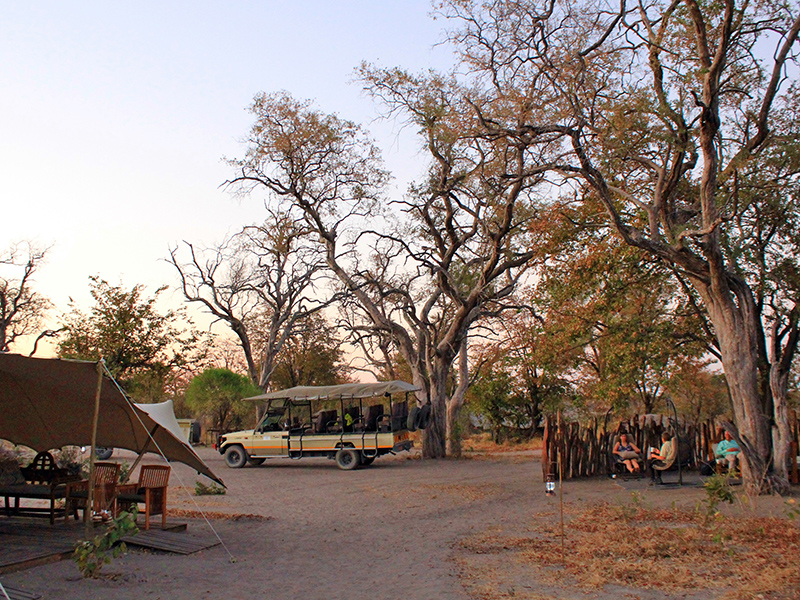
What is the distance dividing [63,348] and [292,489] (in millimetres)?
21952

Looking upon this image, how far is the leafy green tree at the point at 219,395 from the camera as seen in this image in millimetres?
36562

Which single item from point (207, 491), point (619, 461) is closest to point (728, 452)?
point (619, 461)

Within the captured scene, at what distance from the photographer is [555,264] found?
1650cm

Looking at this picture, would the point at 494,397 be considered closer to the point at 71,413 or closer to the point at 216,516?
the point at 216,516

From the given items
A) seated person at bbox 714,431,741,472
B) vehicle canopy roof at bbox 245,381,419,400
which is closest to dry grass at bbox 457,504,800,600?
seated person at bbox 714,431,741,472

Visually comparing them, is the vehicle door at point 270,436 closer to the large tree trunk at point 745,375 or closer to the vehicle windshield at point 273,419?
the vehicle windshield at point 273,419

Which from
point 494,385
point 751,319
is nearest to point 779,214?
point 751,319

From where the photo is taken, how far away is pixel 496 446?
3553 cm

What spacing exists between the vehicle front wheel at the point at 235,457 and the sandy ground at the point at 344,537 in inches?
91.2

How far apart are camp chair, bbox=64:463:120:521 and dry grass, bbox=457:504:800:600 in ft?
16.6

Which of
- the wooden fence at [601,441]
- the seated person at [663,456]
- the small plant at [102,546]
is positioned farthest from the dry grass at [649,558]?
the wooden fence at [601,441]

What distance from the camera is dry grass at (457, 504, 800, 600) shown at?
257 inches

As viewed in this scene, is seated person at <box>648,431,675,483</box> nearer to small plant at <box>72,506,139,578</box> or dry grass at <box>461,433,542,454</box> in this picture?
small plant at <box>72,506,139,578</box>

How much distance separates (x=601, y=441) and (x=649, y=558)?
10201 millimetres
